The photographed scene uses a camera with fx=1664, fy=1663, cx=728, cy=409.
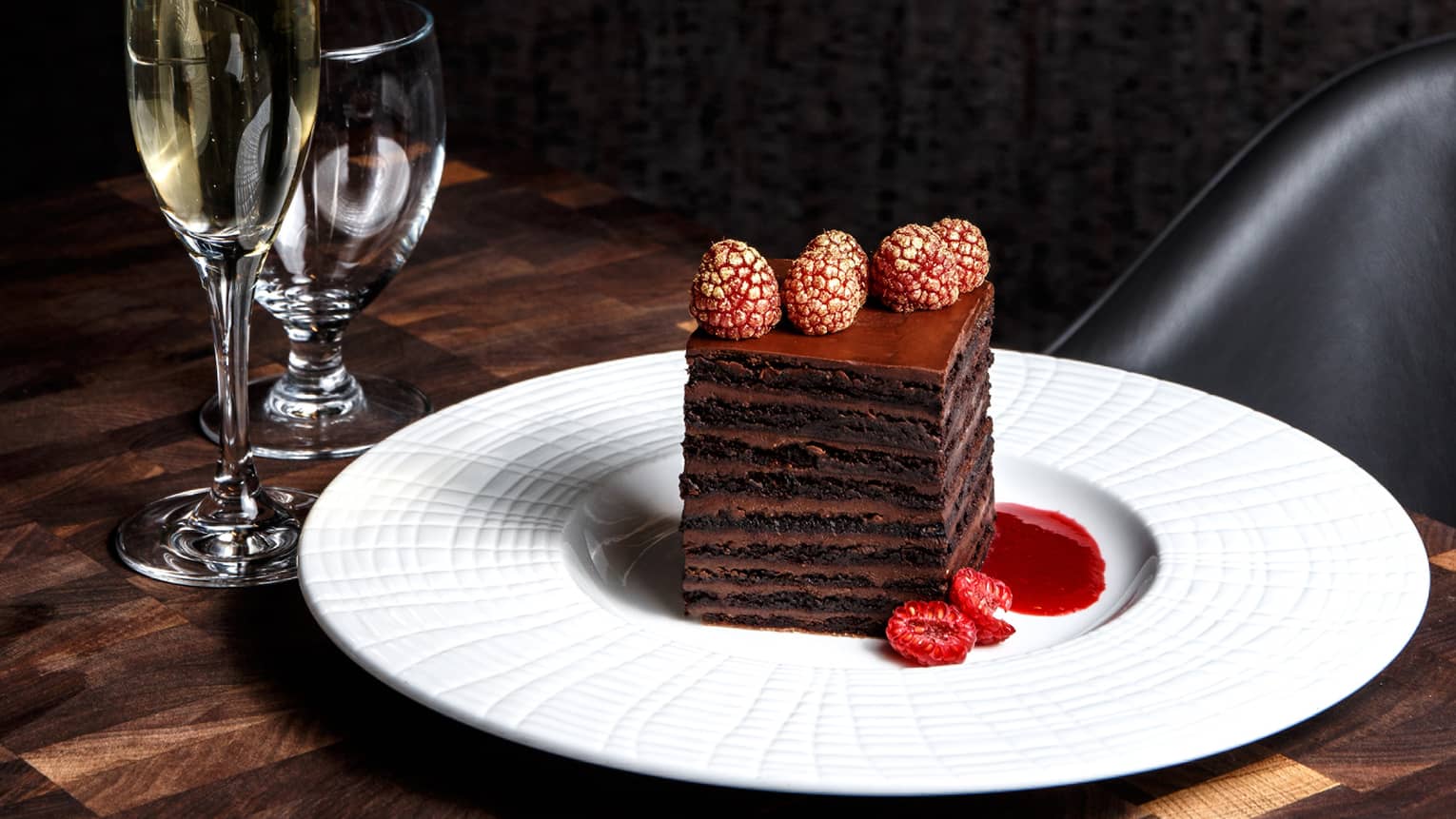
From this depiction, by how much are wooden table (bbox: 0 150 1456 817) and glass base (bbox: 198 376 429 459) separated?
0.09 ft

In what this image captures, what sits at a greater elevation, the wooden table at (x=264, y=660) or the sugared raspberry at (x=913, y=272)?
the sugared raspberry at (x=913, y=272)

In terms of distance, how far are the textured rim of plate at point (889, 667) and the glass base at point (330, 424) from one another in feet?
0.43

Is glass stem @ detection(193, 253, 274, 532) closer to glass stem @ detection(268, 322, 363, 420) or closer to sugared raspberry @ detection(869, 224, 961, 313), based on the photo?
glass stem @ detection(268, 322, 363, 420)

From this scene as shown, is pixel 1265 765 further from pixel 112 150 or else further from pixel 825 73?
pixel 112 150

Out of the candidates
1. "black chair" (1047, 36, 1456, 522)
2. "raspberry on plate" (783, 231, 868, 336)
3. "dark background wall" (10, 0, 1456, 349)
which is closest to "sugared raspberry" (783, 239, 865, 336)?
"raspberry on plate" (783, 231, 868, 336)

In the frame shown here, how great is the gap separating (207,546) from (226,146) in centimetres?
33

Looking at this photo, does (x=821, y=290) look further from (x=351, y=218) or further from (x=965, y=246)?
(x=351, y=218)

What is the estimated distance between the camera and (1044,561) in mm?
1282

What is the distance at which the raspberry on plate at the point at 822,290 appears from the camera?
44.6 inches

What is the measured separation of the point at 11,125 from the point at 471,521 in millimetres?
2699

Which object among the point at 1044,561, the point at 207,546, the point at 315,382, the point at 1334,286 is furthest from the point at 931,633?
the point at 1334,286

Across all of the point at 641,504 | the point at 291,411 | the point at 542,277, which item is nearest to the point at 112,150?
the point at 542,277

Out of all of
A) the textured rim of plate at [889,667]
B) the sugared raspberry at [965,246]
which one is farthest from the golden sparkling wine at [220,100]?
the sugared raspberry at [965,246]

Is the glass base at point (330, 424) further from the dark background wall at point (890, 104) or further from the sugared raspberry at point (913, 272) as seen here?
the dark background wall at point (890, 104)
